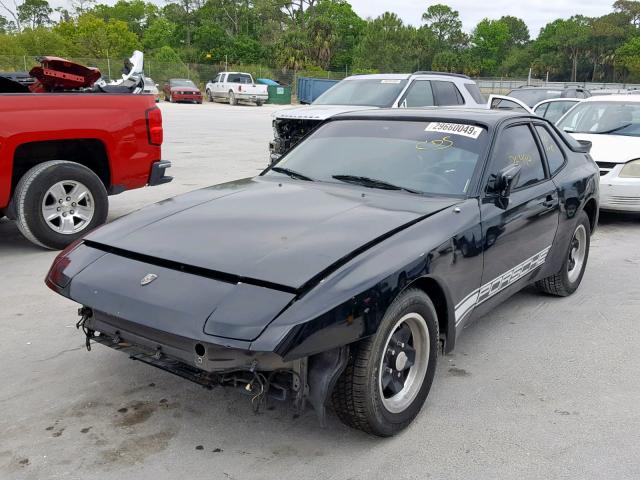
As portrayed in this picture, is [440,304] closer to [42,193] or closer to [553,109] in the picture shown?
[42,193]

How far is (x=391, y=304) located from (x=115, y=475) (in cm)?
138

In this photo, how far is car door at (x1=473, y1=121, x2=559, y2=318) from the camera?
3717 mm

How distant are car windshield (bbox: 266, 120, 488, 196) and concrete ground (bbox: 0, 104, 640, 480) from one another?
1130 mm

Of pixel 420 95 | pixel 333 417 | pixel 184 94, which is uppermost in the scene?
pixel 420 95

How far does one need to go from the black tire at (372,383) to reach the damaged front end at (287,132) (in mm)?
6818

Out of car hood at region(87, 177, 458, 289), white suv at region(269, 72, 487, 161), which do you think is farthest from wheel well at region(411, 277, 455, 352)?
white suv at region(269, 72, 487, 161)

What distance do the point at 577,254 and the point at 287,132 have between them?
5.51 metres

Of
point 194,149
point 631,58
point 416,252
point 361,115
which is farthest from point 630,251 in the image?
point 631,58

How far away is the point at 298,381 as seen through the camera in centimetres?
267

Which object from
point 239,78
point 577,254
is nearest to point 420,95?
point 577,254

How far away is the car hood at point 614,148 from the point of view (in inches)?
309

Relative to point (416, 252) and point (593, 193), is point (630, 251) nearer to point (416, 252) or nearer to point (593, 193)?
point (593, 193)

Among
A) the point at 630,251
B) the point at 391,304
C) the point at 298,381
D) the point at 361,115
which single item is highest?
the point at 361,115

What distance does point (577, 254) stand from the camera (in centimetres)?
530
